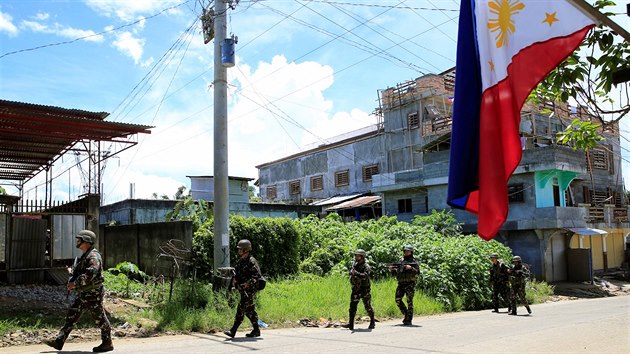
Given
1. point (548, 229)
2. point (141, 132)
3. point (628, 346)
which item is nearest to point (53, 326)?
point (141, 132)

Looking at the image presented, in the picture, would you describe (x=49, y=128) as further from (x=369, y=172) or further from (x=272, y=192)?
(x=272, y=192)

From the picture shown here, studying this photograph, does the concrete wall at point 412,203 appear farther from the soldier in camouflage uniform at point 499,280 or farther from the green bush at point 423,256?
the soldier in camouflage uniform at point 499,280

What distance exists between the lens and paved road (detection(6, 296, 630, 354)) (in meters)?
9.23

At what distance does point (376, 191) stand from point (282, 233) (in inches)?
757

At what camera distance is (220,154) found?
43.8ft

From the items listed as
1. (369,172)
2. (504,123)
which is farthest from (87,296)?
(369,172)

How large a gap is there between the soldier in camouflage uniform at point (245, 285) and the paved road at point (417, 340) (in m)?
0.35

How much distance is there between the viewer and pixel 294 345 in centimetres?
976

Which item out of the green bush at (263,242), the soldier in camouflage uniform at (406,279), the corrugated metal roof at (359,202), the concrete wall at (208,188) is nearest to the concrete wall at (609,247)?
the corrugated metal roof at (359,202)

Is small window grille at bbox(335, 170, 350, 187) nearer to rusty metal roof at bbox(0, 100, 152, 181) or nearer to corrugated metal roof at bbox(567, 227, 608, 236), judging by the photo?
corrugated metal roof at bbox(567, 227, 608, 236)

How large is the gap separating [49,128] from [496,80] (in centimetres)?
1382

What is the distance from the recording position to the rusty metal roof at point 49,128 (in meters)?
14.0

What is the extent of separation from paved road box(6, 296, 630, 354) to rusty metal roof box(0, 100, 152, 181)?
6622 mm

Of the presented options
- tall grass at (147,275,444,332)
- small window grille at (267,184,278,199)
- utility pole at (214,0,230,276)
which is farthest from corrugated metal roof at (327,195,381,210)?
utility pole at (214,0,230,276)
